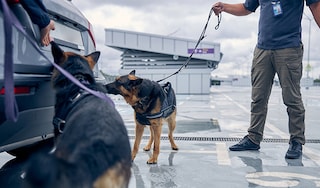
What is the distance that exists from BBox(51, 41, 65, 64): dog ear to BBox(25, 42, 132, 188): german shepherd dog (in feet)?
1.56

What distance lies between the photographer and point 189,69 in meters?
29.7

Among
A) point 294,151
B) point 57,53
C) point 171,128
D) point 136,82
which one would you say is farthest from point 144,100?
point 294,151

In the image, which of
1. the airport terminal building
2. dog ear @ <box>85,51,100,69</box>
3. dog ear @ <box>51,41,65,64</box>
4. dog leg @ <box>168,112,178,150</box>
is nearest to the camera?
Answer: dog ear @ <box>51,41,65,64</box>

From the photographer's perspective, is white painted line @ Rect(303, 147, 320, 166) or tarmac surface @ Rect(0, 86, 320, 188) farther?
white painted line @ Rect(303, 147, 320, 166)

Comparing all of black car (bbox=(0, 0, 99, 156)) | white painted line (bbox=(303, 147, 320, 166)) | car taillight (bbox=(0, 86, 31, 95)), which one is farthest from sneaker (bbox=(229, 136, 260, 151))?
car taillight (bbox=(0, 86, 31, 95))

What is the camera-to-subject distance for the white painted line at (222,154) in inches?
150

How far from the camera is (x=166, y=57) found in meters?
31.3

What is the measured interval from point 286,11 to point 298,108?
3.88 ft

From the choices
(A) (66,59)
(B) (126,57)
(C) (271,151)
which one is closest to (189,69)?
(B) (126,57)

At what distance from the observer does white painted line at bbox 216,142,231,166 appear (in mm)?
3799

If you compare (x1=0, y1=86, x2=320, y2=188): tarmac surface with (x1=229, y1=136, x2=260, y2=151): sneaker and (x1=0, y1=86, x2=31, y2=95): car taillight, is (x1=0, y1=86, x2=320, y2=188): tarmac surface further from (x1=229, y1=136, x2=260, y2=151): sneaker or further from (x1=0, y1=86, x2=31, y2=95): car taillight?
(x1=0, y1=86, x2=31, y2=95): car taillight

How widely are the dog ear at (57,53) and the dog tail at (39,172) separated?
124cm

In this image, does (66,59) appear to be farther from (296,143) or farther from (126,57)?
(126,57)

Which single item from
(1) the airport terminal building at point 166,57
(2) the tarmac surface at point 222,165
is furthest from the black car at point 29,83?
(1) the airport terminal building at point 166,57
